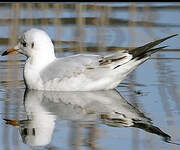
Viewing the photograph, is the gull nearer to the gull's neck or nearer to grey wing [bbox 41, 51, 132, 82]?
grey wing [bbox 41, 51, 132, 82]

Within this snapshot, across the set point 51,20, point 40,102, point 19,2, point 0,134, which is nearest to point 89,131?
point 0,134

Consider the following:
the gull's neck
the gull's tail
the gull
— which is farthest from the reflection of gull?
the gull's tail

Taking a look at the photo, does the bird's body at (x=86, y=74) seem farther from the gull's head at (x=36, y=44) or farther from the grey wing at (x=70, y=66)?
the gull's head at (x=36, y=44)

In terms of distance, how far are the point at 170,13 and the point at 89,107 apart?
5.37m

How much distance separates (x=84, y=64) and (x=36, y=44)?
72 centimetres

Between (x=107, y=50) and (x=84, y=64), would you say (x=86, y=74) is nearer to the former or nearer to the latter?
(x=84, y=64)

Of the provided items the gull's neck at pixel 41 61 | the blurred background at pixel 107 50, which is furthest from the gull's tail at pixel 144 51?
the gull's neck at pixel 41 61

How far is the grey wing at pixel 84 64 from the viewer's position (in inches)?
360

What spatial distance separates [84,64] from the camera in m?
9.16

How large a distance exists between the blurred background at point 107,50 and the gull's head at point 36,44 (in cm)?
39

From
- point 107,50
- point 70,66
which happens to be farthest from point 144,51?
point 107,50

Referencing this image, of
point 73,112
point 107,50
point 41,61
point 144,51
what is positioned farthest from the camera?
point 107,50

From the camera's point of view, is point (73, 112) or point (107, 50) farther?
point (107, 50)

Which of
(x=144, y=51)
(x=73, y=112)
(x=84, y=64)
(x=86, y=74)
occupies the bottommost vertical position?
(x=73, y=112)
